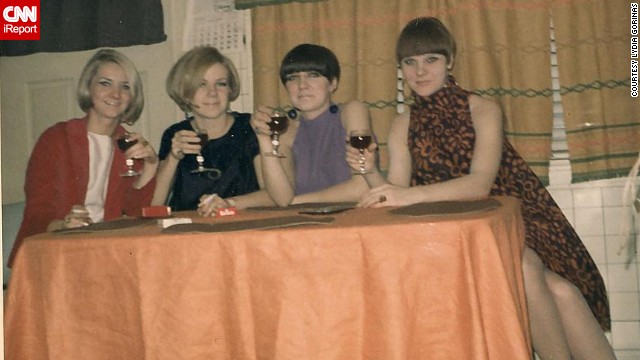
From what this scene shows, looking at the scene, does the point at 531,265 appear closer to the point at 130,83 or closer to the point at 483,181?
the point at 483,181

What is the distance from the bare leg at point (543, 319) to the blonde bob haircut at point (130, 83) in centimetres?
158

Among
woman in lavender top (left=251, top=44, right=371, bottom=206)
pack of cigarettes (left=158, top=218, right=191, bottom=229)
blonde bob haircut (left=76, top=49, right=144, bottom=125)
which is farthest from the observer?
blonde bob haircut (left=76, top=49, right=144, bottom=125)

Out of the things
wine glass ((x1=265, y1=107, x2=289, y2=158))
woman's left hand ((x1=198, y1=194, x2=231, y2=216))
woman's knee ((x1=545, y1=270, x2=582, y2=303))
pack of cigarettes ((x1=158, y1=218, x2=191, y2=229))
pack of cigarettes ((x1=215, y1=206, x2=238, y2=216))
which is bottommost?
woman's knee ((x1=545, y1=270, x2=582, y2=303))

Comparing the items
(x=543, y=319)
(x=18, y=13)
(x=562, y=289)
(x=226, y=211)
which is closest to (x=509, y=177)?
(x=562, y=289)

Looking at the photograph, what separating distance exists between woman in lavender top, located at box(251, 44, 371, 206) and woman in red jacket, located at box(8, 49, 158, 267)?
467 millimetres

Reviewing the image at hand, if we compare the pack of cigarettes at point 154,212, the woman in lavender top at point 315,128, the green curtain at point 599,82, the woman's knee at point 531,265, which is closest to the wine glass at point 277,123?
the woman in lavender top at point 315,128

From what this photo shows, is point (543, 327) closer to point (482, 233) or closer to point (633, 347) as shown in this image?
point (482, 233)

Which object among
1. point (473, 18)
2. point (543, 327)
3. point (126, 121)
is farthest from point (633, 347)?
point (126, 121)

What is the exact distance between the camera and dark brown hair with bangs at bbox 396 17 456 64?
72.7 inches

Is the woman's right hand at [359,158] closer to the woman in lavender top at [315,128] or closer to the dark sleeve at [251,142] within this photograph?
the woman in lavender top at [315,128]

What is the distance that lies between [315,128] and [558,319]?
3.29 feet

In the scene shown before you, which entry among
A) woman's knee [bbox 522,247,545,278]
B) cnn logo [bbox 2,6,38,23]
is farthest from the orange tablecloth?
cnn logo [bbox 2,6,38,23]

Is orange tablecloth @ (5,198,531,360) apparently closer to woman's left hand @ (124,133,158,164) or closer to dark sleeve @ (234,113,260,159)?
woman's left hand @ (124,133,158,164)

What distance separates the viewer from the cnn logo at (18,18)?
6.01ft
